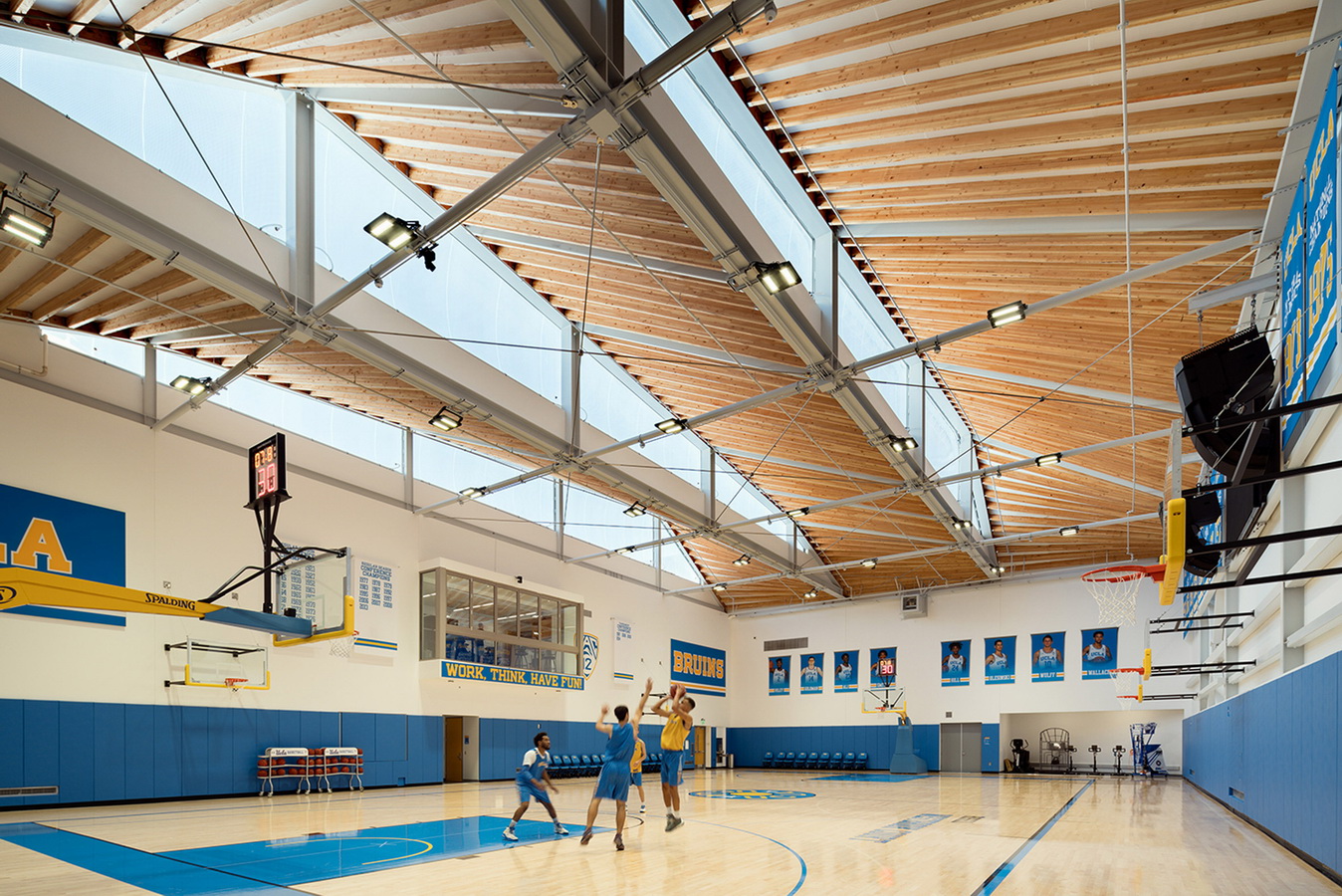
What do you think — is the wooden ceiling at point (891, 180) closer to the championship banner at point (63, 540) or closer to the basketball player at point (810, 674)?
the championship banner at point (63, 540)

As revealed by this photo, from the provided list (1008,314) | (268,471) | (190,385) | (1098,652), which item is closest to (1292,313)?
(1008,314)

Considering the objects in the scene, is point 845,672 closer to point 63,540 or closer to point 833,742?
point 833,742

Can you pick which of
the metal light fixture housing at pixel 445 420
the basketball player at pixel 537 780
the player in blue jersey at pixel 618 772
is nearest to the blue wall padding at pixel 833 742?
the metal light fixture housing at pixel 445 420

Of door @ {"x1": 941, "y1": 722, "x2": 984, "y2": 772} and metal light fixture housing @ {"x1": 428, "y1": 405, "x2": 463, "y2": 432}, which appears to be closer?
metal light fixture housing @ {"x1": 428, "y1": 405, "x2": 463, "y2": 432}

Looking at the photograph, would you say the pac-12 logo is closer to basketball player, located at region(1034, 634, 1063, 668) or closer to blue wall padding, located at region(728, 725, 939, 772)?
blue wall padding, located at region(728, 725, 939, 772)

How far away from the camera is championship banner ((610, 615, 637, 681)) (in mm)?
26686

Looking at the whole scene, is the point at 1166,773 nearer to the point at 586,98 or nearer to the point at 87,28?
the point at 586,98

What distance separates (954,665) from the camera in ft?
96.5

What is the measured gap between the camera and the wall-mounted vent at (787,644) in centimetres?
3247

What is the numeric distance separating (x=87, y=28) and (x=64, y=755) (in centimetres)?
1071

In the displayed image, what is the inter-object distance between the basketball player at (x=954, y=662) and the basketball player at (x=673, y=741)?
20.7m

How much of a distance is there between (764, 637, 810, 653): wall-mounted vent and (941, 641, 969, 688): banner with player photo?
4986 mm

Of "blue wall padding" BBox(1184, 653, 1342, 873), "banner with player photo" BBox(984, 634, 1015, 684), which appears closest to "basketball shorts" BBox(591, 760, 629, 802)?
Result: "blue wall padding" BBox(1184, 653, 1342, 873)

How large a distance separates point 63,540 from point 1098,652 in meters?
26.7
